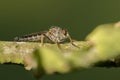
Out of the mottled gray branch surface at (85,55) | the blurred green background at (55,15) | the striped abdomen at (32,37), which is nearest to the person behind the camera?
the mottled gray branch surface at (85,55)

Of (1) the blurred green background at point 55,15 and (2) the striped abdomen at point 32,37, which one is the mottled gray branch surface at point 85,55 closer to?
(2) the striped abdomen at point 32,37

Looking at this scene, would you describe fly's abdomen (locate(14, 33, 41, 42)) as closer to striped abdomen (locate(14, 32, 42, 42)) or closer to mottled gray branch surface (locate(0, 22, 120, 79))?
striped abdomen (locate(14, 32, 42, 42))

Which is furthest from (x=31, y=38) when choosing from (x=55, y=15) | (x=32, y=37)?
(x=55, y=15)

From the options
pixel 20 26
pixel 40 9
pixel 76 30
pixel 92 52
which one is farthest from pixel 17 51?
pixel 40 9

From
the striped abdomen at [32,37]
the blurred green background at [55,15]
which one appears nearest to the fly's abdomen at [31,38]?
the striped abdomen at [32,37]

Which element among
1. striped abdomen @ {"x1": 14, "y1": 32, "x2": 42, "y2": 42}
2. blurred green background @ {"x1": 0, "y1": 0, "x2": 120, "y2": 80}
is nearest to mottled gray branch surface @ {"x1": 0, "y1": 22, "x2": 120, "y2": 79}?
striped abdomen @ {"x1": 14, "y1": 32, "x2": 42, "y2": 42}

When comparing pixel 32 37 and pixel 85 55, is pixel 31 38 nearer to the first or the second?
pixel 32 37

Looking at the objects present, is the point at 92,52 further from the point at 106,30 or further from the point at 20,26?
the point at 20,26

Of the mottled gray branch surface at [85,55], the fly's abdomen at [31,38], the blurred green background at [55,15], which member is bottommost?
the mottled gray branch surface at [85,55]

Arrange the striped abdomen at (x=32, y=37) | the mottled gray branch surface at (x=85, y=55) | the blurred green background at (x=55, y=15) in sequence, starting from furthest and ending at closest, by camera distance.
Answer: the blurred green background at (x=55, y=15), the striped abdomen at (x=32, y=37), the mottled gray branch surface at (x=85, y=55)
